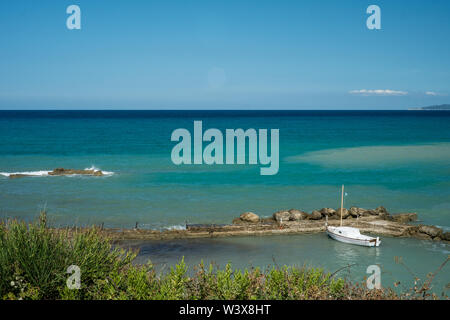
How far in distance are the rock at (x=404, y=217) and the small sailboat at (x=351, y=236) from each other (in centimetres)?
634

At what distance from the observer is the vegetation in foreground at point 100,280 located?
29.6ft

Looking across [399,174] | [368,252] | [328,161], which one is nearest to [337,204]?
[368,252]

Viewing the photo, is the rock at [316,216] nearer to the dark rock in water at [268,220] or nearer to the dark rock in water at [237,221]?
the dark rock in water at [268,220]

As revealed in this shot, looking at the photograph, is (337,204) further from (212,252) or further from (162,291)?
(162,291)

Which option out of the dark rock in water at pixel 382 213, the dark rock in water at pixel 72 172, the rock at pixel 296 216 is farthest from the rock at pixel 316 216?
the dark rock in water at pixel 72 172

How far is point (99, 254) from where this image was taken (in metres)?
10.1

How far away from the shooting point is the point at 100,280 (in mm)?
9492

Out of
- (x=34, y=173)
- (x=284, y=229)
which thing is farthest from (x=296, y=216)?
(x=34, y=173)

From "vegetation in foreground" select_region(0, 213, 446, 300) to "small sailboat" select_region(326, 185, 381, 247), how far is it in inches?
759

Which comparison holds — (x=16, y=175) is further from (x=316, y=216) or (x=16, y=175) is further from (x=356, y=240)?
(x=356, y=240)

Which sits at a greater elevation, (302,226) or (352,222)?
(352,222)

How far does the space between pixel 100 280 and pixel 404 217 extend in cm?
2979

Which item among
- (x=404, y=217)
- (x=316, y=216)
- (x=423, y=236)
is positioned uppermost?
(x=316, y=216)

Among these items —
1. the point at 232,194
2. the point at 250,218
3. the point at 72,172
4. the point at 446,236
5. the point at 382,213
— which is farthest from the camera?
the point at 72,172
